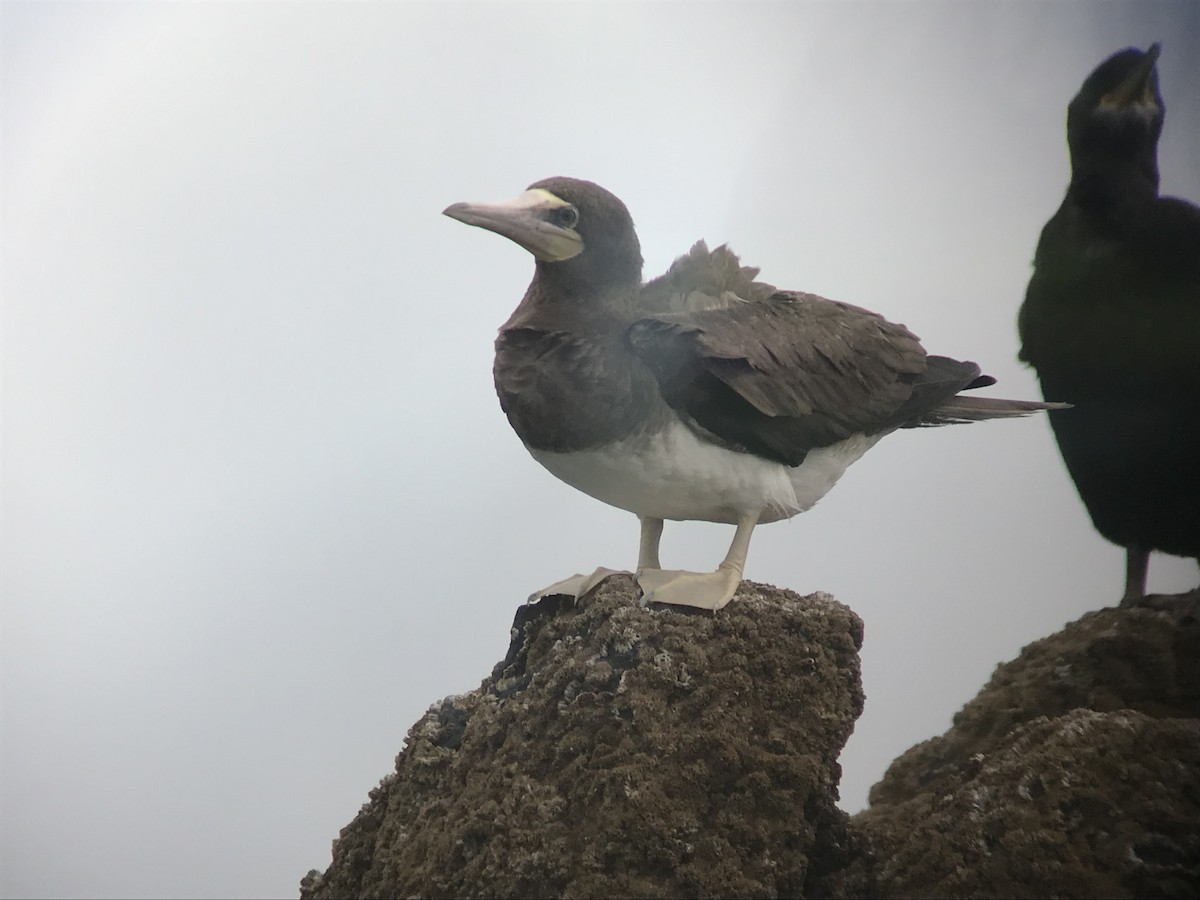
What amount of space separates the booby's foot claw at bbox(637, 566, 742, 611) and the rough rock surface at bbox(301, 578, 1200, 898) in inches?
1.0

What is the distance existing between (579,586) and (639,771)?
18.8 inches

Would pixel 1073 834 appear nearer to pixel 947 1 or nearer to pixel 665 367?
pixel 665 367

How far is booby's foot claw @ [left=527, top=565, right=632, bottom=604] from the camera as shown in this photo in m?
1.73

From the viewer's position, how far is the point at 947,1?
2016mm

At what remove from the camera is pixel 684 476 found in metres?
1.56

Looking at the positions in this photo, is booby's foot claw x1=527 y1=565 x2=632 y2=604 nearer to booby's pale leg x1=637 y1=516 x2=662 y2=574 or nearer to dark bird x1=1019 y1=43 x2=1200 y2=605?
booby's pale leg x1=637 y1=516 x2=662 y2=574

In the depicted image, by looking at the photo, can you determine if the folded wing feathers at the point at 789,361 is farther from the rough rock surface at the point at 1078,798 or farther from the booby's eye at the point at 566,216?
the rough rock surface at the point at 1078,798

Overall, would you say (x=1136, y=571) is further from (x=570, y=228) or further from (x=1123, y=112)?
(x=570, y=228)

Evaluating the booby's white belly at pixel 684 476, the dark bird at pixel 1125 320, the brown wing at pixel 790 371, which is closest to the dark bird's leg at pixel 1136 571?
the dark bird at pixel 1125 320

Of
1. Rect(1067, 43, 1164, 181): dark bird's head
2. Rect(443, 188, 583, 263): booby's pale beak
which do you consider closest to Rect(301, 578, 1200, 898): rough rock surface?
Rect(443, 188, 583, 263): booby's pale beak

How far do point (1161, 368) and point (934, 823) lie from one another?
960 mm

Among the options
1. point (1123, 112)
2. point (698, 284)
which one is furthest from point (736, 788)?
point (1123, 112)

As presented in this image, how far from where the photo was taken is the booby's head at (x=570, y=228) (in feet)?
5.01

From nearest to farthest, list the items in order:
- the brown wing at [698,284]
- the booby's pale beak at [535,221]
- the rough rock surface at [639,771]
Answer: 1. the rough rock surface at [639,771]
2. the booby's pale beak at [535,221]
3. the brown wing at [698,284]
